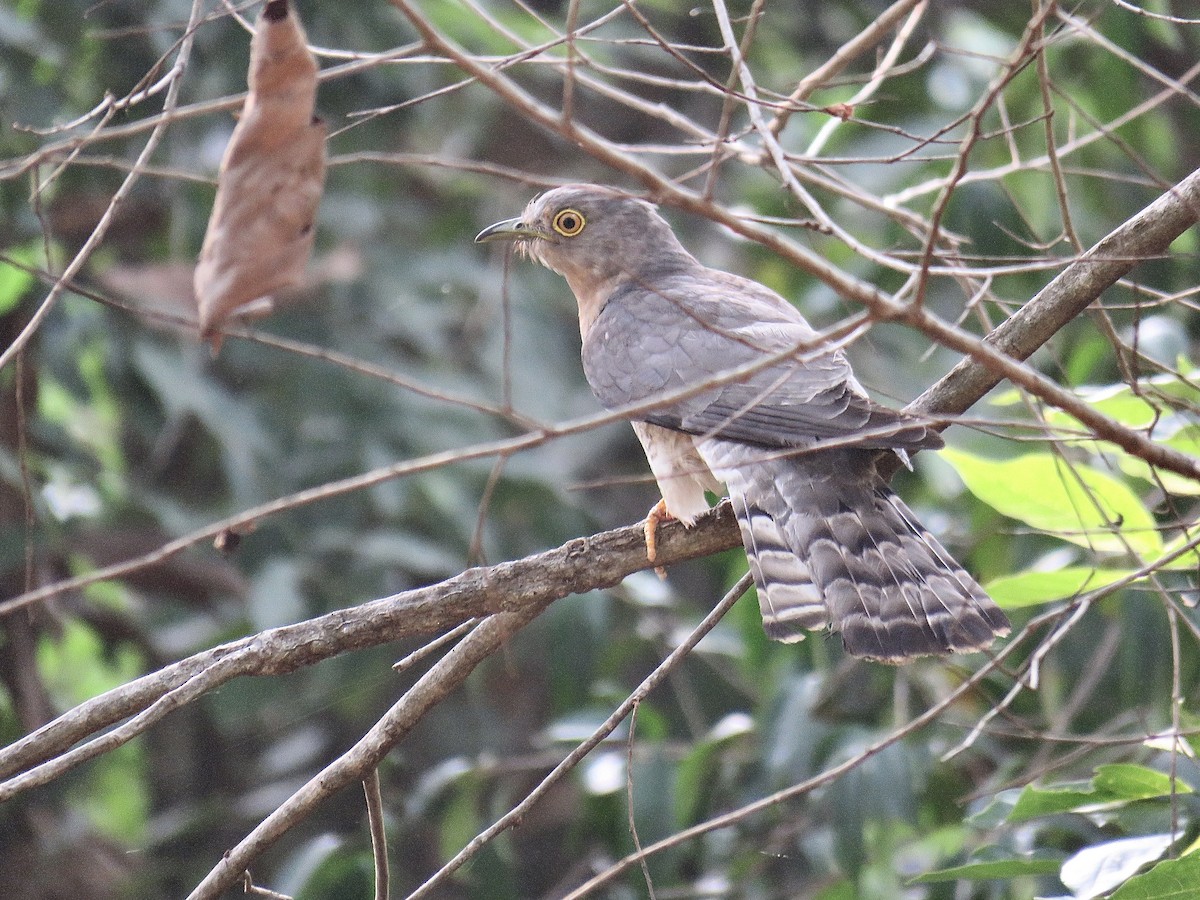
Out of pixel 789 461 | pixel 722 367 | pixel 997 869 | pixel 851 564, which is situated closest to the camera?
pixel 997 869

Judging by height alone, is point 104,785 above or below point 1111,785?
above

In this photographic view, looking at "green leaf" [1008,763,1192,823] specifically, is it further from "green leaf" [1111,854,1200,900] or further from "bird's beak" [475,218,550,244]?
"bird's beak" [475,218,550,244]

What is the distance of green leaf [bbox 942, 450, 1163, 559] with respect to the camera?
3.30 meters

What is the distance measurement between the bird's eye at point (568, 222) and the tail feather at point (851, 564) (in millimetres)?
1690

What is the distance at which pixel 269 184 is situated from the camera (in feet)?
6.64

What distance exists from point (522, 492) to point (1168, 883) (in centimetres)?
399

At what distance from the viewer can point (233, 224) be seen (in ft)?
6.56

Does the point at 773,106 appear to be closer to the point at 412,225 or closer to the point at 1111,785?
the point at 1111,785

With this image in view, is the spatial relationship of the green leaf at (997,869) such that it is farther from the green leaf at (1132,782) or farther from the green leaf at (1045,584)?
the green leaf at (1045,584)

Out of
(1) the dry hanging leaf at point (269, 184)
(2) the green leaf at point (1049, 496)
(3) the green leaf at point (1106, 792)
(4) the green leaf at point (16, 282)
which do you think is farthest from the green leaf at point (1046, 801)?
(4) the green leaf at point (16, 282)

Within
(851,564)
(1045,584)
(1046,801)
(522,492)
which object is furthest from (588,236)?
(1046,801)

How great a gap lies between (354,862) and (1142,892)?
2380 millimetres

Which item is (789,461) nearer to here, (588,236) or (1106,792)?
(1106,792)

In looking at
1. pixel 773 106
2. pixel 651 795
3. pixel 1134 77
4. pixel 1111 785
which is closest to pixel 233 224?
pixel 773 106
